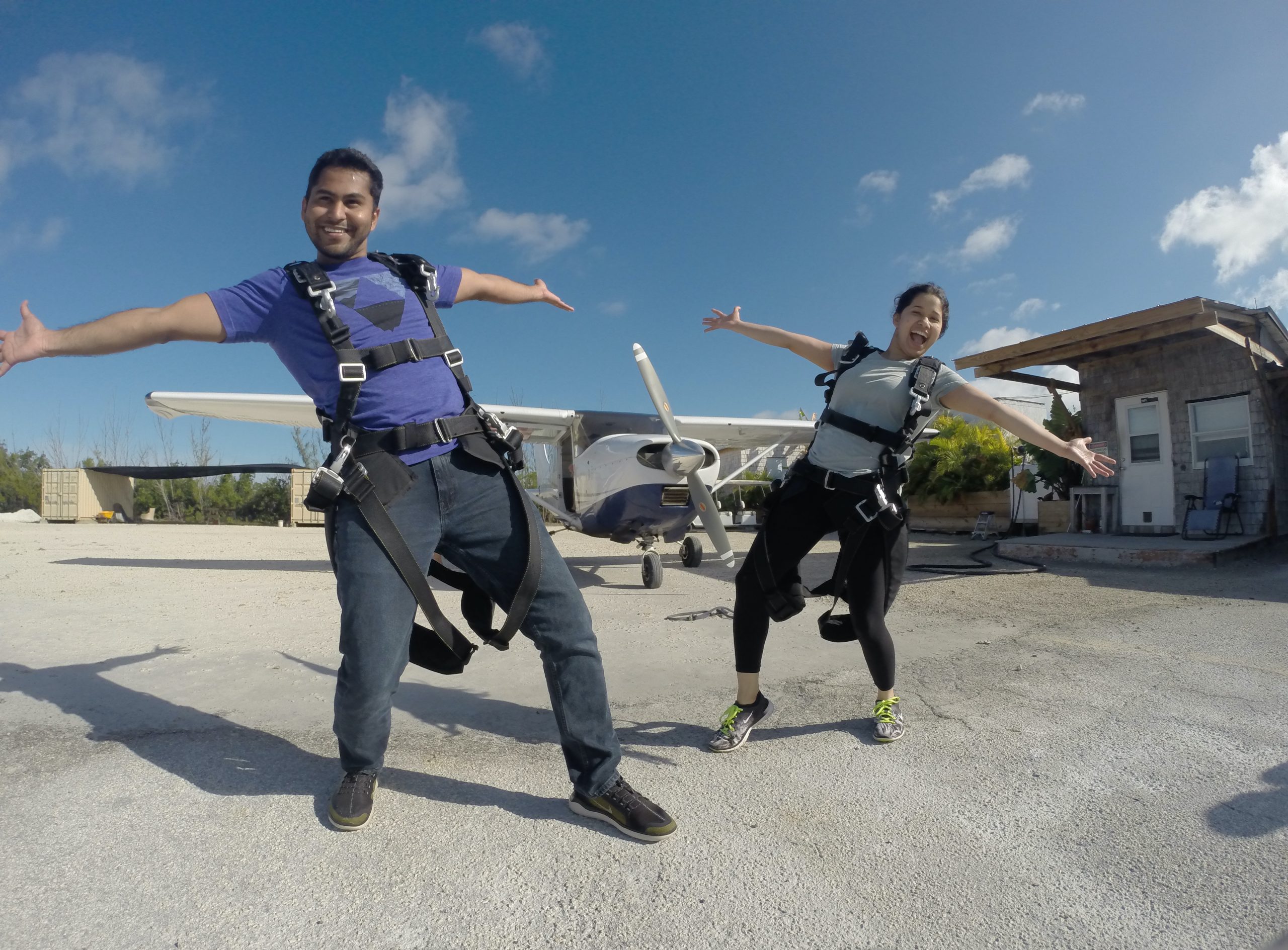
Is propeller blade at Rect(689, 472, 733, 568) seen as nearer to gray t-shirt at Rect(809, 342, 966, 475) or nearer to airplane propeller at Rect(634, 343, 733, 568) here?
airplane propeller at Rect(634, 343, 733, 568)

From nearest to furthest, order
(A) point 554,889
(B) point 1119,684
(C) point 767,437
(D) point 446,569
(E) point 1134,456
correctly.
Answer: (A) point 554,889 < (D) point 446,569 < (B) point 1119,684 < (E) point 1134,456 < (C) point 767,437

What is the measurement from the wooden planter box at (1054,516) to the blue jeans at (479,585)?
12.1 m

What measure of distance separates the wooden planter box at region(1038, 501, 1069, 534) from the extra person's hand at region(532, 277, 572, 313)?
11756 mm

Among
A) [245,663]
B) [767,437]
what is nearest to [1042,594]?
[245,663]

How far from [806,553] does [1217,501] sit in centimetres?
957

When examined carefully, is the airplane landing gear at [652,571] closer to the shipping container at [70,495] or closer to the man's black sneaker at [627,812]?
the man's black sneaker at [627,812]

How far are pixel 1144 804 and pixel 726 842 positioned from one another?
1.21 metres

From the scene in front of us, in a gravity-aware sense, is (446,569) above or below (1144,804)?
above

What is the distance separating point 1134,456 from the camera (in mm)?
10172

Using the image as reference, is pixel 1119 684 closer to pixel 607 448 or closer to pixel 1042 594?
pixel 1042 594

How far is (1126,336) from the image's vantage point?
9.22m

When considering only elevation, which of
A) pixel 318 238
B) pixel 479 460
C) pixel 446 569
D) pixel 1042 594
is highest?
pixel 318 238

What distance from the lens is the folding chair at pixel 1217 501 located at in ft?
29.0

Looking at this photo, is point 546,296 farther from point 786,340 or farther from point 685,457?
A: point 685,457
